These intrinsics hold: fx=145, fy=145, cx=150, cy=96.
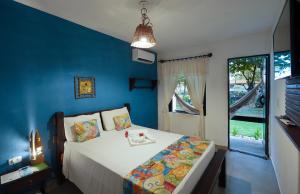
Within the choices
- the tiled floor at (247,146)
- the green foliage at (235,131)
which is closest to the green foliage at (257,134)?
the tiled floor at (247,146)

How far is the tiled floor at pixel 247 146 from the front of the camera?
3.15 metres

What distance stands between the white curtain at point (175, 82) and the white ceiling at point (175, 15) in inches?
33.4

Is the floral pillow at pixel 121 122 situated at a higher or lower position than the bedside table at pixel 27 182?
higher

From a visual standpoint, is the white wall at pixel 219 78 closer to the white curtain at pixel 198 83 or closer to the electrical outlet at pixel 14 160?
the white curtain at pixel 198 83

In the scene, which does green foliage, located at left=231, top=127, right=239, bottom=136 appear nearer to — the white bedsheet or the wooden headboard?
the white bedsheet

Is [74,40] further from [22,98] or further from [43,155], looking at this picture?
[43,155]

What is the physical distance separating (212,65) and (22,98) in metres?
3.62

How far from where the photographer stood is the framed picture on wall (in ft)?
8.16

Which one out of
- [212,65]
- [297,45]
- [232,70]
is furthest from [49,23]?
[232,70]

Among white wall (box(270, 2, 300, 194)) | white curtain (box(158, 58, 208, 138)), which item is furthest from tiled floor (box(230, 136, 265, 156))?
white wall (box(270, 2, 300, 194))

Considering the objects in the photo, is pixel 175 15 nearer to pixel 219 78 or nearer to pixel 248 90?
pixel 219 78

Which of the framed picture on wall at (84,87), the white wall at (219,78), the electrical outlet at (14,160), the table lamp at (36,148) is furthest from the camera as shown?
the white wall at (219,78)

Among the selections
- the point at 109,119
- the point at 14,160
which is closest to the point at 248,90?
the point at 109,119

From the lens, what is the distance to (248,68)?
10.8 ft
